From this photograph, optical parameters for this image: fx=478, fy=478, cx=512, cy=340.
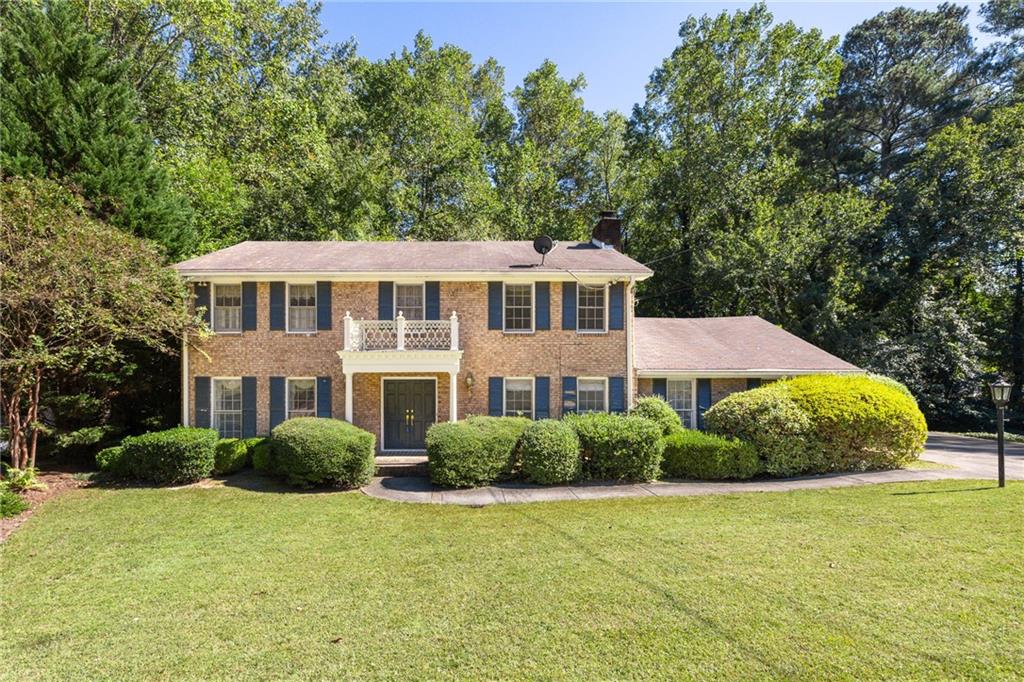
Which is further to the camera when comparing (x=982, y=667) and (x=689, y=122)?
(x=689, y=122)

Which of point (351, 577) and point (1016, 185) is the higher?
point (1016, 185)

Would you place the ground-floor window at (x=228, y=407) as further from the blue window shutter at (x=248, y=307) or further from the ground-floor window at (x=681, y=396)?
the ground-floor window at (x=681, y=396)

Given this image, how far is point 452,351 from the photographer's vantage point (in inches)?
512

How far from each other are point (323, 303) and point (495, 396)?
5609 millimetres

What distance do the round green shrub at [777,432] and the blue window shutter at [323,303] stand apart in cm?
1114

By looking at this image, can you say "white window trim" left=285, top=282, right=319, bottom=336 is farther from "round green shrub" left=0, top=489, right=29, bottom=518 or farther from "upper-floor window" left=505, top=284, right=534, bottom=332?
"round green shrub" left=0, top=489, right=29, bottom=518

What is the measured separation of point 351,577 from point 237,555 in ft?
6.91

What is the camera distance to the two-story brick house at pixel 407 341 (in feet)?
44.5

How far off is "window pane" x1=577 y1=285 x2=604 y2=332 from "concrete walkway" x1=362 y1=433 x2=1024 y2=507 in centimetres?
473

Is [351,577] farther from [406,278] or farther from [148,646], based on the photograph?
[406,278]

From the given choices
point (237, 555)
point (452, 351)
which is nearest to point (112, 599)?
point (237, 555)

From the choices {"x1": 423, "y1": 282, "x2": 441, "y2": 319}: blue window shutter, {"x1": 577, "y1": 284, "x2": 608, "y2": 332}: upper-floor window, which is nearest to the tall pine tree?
{"x1": 423, "y1": 282, "x2": 441, "y2": 319}: blue window shutter

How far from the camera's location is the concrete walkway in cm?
1017

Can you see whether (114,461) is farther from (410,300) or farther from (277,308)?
(410,300)
